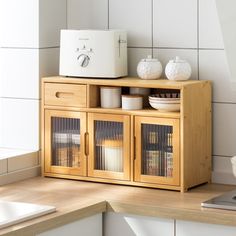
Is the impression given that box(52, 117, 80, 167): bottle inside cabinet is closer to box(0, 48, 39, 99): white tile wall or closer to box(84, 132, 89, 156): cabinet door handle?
box(84, 132, 89, 156): cabinet door handle

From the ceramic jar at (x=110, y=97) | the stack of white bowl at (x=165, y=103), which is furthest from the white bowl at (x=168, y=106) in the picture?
the ceramic jar at (x=110, y=97)

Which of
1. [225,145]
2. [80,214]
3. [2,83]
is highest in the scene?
[2,83]

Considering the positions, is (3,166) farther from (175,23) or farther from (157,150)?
(175,23)

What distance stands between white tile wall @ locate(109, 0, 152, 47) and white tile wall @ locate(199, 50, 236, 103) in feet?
0.89

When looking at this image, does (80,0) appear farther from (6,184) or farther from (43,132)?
(6,184)

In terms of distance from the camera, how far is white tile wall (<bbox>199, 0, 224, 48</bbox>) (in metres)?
3.29

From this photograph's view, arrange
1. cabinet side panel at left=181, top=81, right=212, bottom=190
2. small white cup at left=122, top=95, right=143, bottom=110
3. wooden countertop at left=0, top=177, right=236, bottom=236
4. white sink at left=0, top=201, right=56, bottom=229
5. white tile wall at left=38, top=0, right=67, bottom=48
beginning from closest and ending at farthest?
white sink at left=0, top=201, right=56, bottom=229
wooden countertop at left=0, top=177, right=236, bottom=236
cabinet side panel at left=181, top=81, right=212, bottom=190
small white cup at left=122, top=95, right=143, bottom=110
white tile wall at left=38, top=0, right=67, bottom=48

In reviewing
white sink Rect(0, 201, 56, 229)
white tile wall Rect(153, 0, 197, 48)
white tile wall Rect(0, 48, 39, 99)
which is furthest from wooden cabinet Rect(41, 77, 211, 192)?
white sink Rect(0, 201, 56, 229)

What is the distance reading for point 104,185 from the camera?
333 centimetres

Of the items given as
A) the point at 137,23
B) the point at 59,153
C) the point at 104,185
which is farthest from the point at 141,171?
the point at 137,23

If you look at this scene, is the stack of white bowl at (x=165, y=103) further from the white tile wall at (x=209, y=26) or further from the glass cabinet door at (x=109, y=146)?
the white tile wall at (x=209, y=26)

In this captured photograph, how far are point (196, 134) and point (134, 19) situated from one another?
612 mm

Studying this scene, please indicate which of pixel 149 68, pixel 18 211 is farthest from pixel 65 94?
pixel 18 211

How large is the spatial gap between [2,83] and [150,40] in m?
0.70
